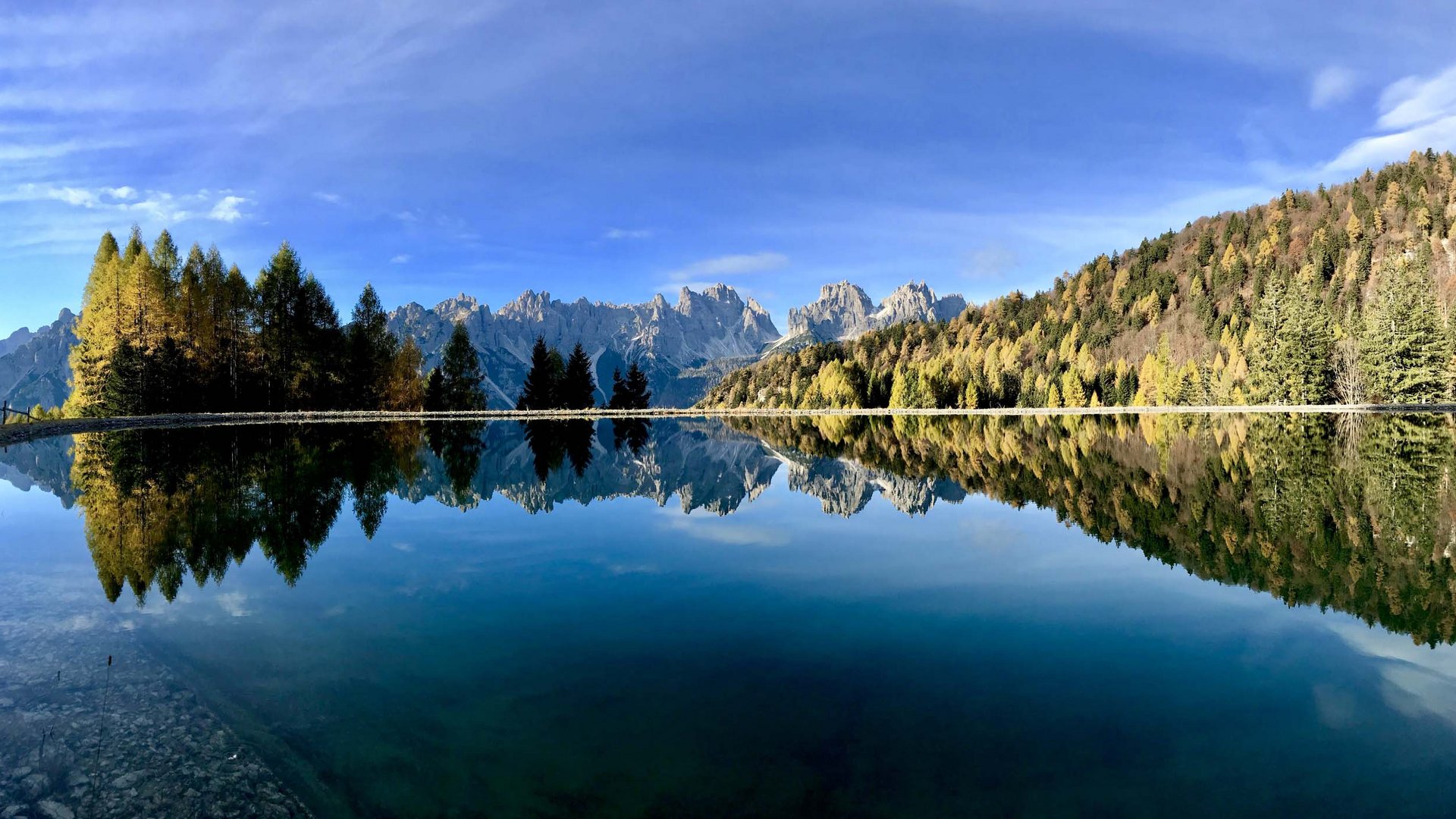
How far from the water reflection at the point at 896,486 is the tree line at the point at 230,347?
23.3m

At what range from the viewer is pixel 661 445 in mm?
50906

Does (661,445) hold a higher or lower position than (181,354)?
lower

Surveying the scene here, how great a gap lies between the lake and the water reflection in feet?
0.70

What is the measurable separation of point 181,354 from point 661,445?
5577 centimetres

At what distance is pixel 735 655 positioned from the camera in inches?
376

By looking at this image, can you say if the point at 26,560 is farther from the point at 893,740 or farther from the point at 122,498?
the point at 893,740

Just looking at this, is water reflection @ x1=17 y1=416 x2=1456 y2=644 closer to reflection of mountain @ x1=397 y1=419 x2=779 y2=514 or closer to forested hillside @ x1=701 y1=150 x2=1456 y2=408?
reflection of mountain @ x1=397 y1=419 x2=779 y2=514

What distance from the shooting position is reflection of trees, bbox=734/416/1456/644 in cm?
1243

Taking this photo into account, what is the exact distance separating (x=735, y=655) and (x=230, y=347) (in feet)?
304

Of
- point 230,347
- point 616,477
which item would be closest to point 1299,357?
point 616,477

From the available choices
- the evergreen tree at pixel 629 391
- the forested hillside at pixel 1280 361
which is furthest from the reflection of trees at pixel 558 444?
the forested hillside at pixel 1280 361

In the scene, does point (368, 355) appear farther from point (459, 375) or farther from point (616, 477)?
point (616, 477)

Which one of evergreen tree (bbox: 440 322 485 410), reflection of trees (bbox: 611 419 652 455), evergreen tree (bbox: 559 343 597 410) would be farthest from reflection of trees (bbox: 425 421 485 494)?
evergreen tree (bbox: 559 343 597 410)

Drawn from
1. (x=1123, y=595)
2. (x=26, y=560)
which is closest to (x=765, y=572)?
(x=1123, y=595)
